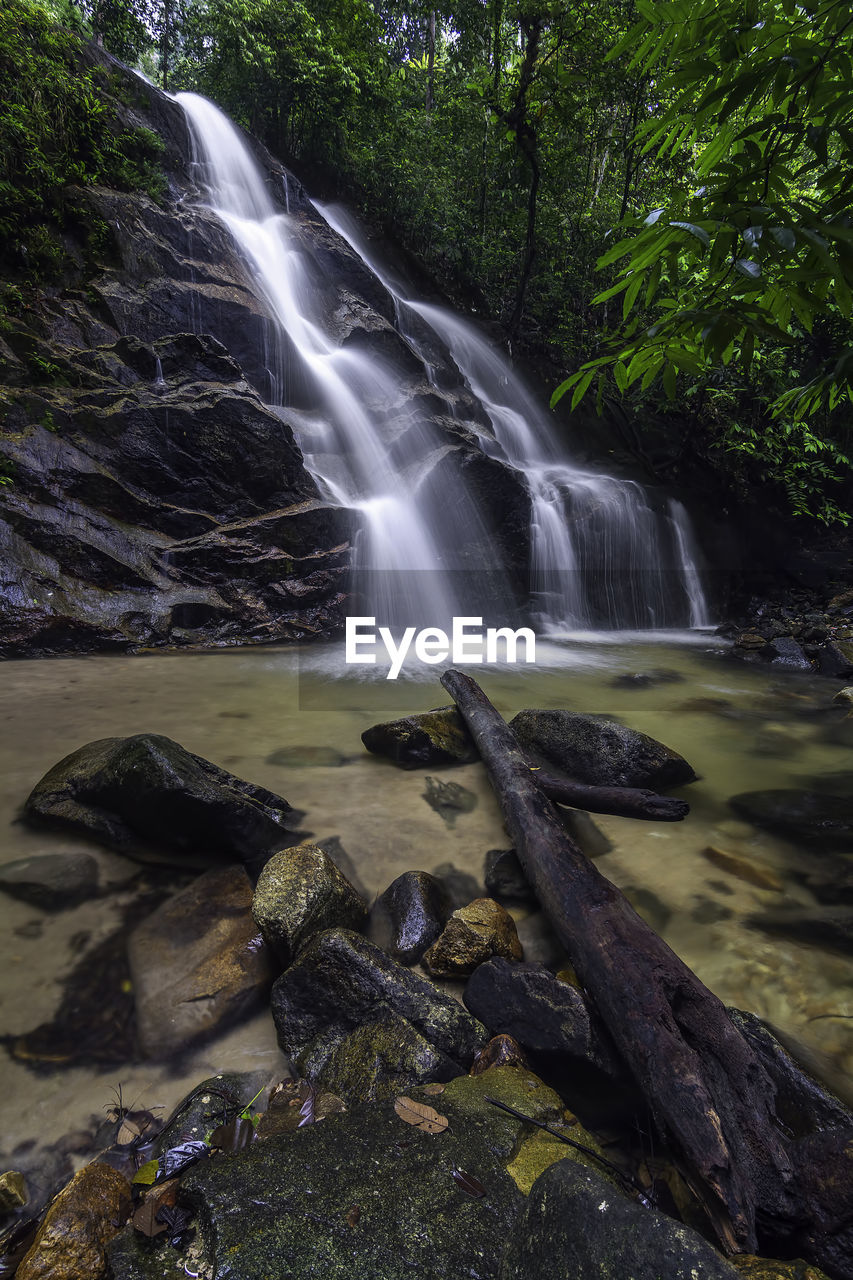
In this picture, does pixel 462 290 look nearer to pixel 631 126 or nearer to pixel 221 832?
pixel 631 126

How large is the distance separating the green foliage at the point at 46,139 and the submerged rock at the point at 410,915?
35.9ft

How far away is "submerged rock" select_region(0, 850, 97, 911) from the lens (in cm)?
254

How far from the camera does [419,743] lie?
4297mm

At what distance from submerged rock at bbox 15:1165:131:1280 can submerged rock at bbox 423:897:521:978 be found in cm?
122

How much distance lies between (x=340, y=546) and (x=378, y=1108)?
28.6 feet

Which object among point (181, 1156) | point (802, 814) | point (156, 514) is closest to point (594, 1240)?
point (181, 1156)

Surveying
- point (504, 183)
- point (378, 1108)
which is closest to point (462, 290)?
point (504, 183)

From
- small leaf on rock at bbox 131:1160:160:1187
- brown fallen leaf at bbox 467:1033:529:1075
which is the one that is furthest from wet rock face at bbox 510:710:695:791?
small leaf on rock at bbox 131:1160:160:1187

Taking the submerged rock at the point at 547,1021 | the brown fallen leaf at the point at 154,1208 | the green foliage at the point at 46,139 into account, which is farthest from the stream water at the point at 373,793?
the green foliage at the point at 46,139

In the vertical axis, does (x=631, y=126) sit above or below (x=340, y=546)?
above

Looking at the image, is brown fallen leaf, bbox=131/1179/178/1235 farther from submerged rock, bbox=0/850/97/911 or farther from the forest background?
the forest background

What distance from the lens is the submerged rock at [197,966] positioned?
2.08 meters

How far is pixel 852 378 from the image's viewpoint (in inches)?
62.4

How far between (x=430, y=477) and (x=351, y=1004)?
9872mm
